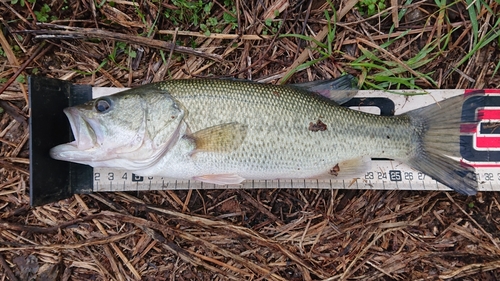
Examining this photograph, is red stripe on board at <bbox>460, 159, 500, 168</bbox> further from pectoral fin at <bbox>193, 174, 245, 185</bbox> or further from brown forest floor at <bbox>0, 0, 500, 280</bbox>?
pectoral fin at <bbox>193, 174, 245, 185</bbox>

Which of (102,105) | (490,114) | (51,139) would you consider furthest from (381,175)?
(51,139)

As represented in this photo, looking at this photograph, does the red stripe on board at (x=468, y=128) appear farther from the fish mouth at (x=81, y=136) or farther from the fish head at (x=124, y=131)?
the fish mouth at (x=81, y=136)

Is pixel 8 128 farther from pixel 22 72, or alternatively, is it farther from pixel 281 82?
pixel 281 82

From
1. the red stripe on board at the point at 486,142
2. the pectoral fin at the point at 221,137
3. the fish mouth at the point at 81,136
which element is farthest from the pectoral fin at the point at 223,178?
the red stripe on board at the point at 486,142

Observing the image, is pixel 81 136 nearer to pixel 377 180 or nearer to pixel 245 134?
pixel 245 134

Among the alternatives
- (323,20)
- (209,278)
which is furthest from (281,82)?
(209,278)
